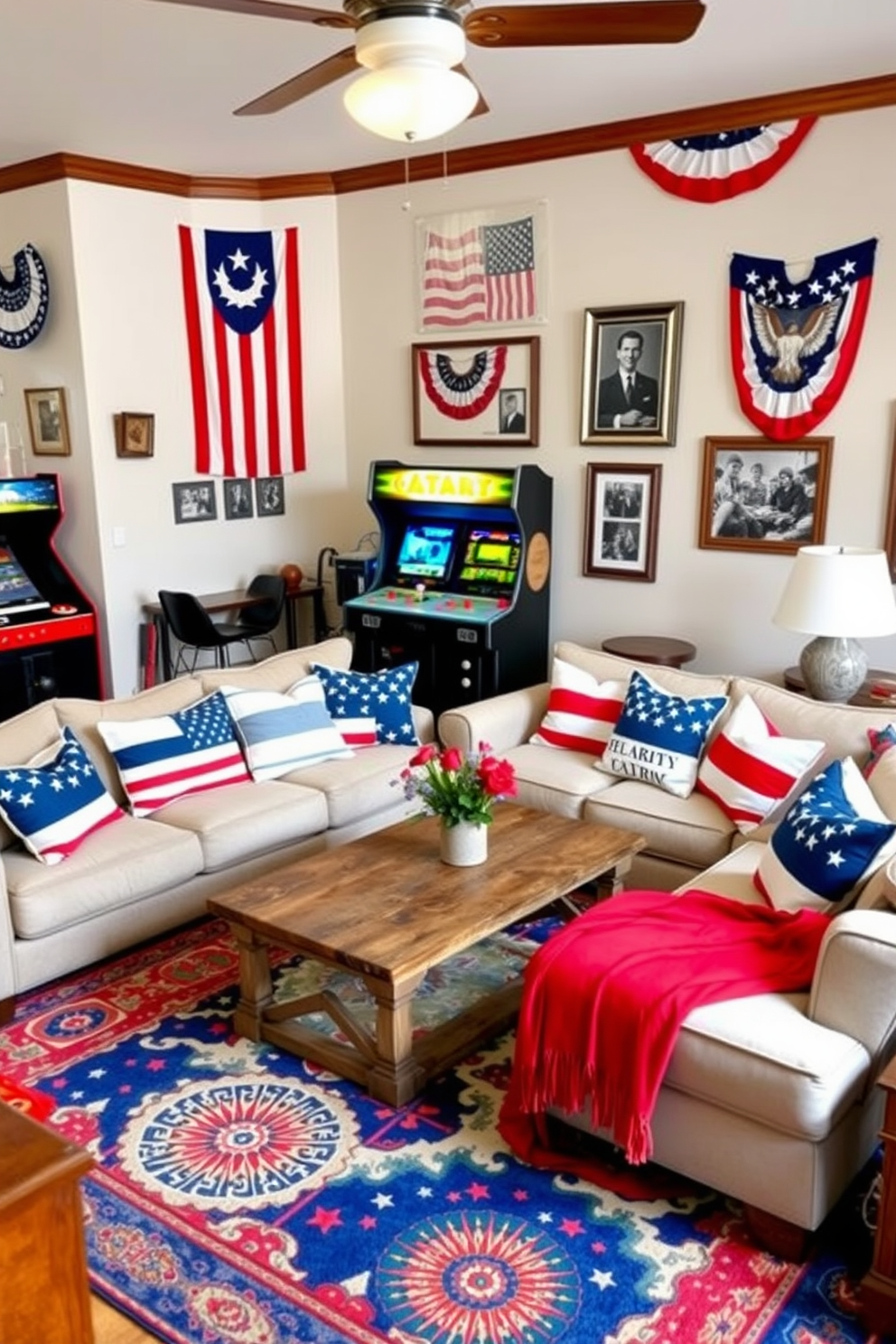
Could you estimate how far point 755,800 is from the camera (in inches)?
146

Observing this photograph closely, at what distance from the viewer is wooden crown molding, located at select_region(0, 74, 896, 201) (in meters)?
4.55

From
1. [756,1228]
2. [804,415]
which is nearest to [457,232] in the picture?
[804,415]

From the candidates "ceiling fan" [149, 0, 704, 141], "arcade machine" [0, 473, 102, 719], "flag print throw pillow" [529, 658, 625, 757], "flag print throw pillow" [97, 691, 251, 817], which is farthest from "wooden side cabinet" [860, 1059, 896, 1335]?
"arcade machine" [0, 473, 102, 719]

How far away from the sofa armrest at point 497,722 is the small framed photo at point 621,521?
110cm

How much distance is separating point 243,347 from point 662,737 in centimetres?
376

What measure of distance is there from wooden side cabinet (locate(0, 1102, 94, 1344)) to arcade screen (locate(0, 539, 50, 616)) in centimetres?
472

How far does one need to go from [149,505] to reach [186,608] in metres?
0.77

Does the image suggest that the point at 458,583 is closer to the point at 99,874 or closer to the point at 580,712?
the point at 580,712

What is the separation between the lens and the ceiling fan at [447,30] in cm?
249

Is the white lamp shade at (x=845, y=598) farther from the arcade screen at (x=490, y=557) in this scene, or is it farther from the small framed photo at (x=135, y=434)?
the small framed photo at (x=135, y=434)

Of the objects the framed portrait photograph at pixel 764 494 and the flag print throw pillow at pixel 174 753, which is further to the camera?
the framed portrait photograph at pixel 764 494

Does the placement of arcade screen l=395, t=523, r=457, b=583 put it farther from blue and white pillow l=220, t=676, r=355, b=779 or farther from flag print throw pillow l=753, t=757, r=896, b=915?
flag print throw pillow l=753, t=757, r=896, b=915

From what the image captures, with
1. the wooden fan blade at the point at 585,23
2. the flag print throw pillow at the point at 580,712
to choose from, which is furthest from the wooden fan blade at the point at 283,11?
the flag print throw pillow at the point at 580,712

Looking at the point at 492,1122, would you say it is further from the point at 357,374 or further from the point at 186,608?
the point at 357,374
